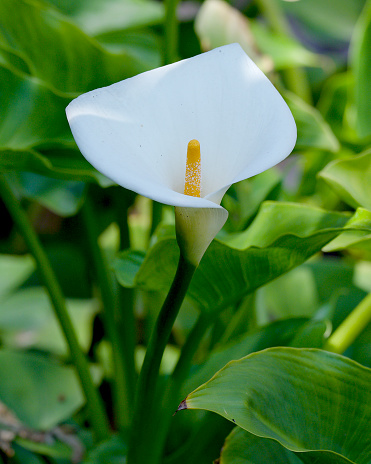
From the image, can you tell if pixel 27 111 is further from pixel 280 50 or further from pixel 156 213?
pixel 280 50

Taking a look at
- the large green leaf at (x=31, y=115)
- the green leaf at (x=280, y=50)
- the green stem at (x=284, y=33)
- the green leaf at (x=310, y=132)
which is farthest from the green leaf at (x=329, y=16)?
the large green leaf at (x=31, y=115)

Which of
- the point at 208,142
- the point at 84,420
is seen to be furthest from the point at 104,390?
the point at 208,142

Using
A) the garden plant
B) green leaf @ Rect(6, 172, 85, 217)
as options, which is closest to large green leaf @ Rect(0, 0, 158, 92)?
the garden plant

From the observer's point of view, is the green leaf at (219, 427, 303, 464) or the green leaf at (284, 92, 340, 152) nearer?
the green leaf at (219, 427, 303, 464)

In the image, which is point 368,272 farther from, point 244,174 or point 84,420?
point 244,174

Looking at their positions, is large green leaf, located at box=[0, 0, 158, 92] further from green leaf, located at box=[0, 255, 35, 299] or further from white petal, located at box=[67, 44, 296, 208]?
green leaf, located at box=[0, 255, 35, 299]

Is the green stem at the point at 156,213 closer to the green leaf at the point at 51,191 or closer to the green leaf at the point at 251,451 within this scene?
the green leaf at the point at 51,191
